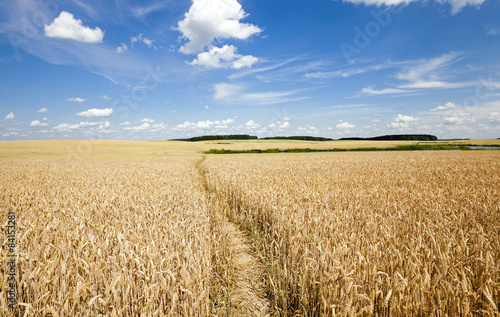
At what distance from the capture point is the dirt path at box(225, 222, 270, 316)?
3299 millimetres

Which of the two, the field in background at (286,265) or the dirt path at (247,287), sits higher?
the field in background at (286,265)

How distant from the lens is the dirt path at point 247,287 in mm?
3299

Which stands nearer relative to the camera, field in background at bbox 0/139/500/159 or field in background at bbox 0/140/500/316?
field in background at bbox 0/140/500/316

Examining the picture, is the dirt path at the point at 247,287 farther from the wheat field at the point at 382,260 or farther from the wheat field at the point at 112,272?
the wheat field at the point at 112,272

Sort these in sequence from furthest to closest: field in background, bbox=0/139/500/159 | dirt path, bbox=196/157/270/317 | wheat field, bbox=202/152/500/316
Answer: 1. field in background, bbox=0/139/500/159
2. dirt path, bbox=196/157/270/317
3. wheat field, bbox=202/152/500/316

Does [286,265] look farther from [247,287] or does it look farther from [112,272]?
[112,272]

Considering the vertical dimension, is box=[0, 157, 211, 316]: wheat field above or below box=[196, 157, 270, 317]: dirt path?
above

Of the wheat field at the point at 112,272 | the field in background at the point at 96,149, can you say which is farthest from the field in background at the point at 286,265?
the field in background at the point at 96,149

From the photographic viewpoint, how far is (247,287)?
385 centimetres

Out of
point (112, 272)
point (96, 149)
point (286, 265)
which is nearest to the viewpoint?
point (112, 272)

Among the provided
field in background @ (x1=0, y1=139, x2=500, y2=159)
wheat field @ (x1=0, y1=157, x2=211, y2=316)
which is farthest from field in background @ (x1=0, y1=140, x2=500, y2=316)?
field in background @ (x1=0, y1=139, x2=500, y2=159)

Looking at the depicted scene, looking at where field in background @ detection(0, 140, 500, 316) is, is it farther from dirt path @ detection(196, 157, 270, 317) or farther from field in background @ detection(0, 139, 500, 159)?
field in background @ detection(0, 139, 500, 159)

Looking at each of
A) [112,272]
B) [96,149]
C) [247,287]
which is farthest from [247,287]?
[96,149]

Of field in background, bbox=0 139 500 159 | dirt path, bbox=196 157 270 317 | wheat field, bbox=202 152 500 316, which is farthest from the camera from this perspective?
field in background, bbox=0 139 500 159
